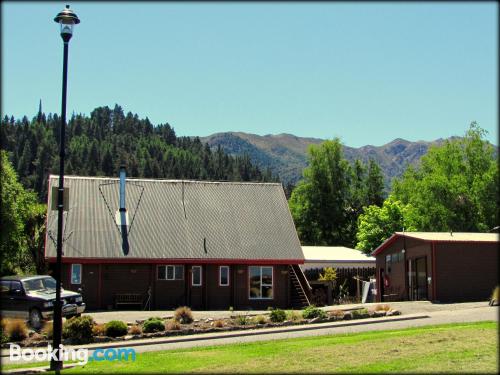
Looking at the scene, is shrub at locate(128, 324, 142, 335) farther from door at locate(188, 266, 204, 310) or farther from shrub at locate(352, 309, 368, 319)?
door at locate(188, 266, 204, 310)

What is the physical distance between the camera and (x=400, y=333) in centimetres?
1939

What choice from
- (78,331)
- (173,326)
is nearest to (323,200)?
(173,326)

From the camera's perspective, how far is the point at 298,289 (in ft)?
124

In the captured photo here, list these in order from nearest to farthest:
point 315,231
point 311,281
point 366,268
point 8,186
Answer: point 8,186 → point 311,281 → point 366,268 → point 315,231

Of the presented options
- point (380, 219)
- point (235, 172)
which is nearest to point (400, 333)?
point (380, 219)

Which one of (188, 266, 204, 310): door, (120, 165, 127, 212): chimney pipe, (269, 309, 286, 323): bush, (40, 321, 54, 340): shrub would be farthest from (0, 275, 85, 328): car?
(120, 165, 127, 212): chimney pipe

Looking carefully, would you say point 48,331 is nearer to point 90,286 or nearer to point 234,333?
point 234,333

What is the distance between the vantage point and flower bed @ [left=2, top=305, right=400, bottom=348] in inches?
850

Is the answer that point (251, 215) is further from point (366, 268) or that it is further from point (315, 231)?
point (315, 231)

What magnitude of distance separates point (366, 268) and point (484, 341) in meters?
28.4

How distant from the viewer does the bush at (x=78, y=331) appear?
69.7 ft

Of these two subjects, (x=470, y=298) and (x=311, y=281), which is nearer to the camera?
(x=470, y=298)

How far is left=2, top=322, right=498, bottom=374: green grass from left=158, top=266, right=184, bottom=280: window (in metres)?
17.6

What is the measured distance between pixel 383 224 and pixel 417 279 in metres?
28.0
